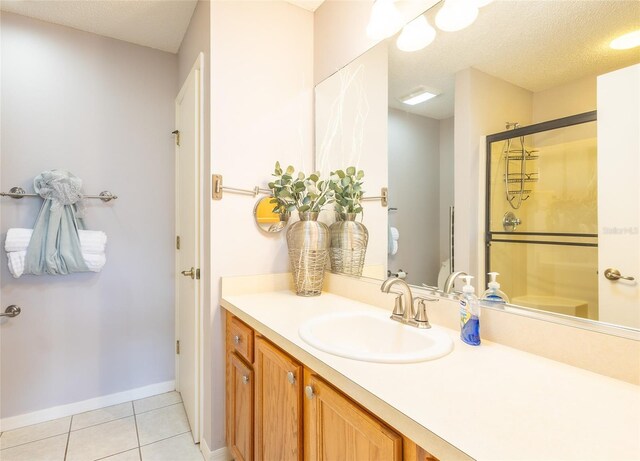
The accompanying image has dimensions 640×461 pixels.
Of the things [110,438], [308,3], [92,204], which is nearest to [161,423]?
[110,438]

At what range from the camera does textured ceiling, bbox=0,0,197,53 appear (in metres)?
1.79

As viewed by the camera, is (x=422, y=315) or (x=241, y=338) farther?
(x=241, y=338)

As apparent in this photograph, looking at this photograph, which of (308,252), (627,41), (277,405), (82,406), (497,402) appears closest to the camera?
(497,402)

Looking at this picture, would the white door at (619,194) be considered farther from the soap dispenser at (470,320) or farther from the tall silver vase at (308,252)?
the tall silver vase at (308,252)

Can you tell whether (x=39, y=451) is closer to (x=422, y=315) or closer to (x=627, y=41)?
(x=422, y=315)

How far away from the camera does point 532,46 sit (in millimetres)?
943

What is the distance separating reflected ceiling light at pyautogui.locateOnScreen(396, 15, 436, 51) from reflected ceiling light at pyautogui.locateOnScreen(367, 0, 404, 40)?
0.16ft

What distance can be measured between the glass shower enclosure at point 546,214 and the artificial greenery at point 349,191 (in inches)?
25.5

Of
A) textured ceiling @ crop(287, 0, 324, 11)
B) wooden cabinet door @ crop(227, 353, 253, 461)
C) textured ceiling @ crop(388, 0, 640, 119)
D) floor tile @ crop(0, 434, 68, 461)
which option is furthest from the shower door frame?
floor tile @ crop(0, 434, 68, 461)

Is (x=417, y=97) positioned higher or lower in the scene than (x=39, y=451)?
higher

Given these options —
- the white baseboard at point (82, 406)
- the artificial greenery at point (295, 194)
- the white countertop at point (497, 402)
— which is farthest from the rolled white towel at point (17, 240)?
the white countertop at point (497, 402)

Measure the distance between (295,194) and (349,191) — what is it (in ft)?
0.88

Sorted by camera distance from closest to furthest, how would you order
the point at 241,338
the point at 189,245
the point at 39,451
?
1. the point at 241,338
2. the point at 39,451
3. the point at 189,245

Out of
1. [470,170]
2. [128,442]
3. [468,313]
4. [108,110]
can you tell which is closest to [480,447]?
[468,313]
